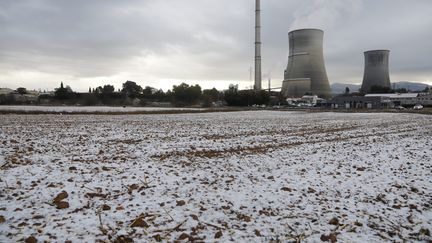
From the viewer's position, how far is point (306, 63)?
7344cm

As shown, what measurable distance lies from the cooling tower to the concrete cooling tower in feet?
59.0

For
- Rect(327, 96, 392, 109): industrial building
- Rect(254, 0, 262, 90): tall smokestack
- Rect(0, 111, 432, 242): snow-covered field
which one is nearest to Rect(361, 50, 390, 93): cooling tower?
Rect(327, 96, 392, 109): industrial building

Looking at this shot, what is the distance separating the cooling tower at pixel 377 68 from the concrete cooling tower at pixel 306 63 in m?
18.0

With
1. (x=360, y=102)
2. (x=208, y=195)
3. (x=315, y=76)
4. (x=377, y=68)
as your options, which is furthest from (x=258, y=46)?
(x=208, y=195)

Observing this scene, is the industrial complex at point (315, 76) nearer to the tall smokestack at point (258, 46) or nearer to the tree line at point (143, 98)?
the tall smokestack at point (258, 46)

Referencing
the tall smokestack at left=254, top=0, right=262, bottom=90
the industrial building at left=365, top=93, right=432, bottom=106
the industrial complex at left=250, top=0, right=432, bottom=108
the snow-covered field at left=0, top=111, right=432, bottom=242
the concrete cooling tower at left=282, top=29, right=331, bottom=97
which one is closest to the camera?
the snow-covered field at left=0, top=111, right=432, bottom=242

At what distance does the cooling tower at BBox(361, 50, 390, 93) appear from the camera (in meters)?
87.8

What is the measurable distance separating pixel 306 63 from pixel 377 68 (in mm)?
33084

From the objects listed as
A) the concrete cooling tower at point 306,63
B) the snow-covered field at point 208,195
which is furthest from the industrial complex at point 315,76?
the snow-covered field at point 208,195

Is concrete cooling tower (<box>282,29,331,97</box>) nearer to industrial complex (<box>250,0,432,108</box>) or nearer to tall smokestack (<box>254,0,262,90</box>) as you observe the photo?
industrial complex (<box>250,0,432,108</box>)

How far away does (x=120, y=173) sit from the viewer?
652cm

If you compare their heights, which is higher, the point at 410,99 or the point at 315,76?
the point at 315,76

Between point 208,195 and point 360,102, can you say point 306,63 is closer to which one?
point 360,102

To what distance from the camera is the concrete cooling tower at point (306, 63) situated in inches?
2837
